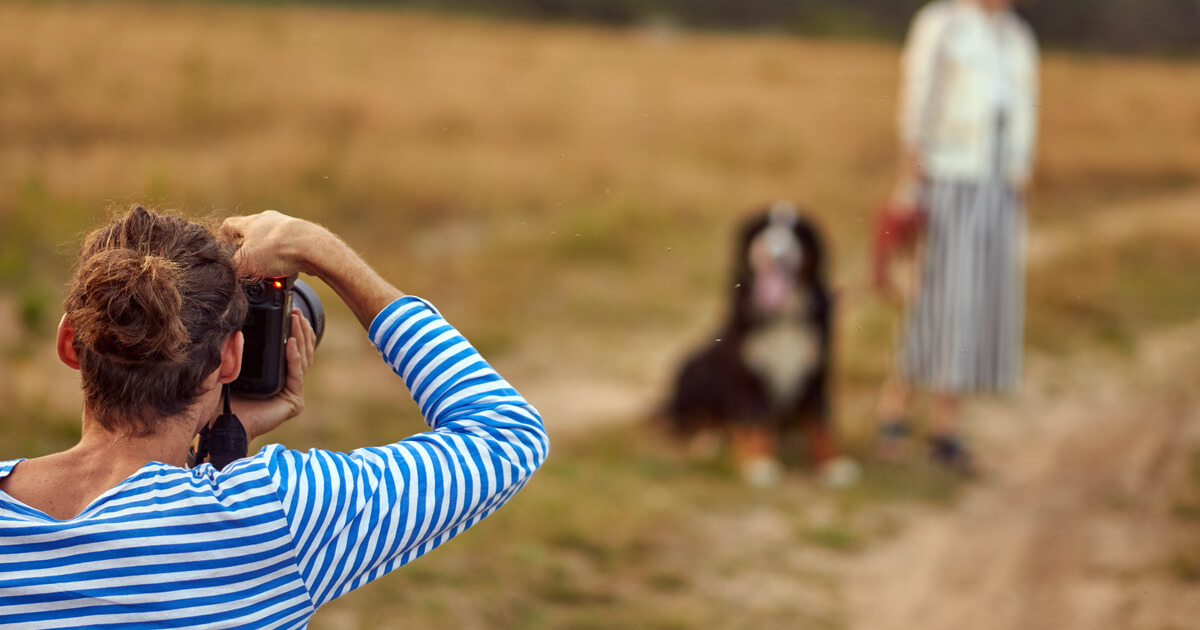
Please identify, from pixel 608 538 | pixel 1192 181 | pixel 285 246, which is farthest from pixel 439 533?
pixel 1192 181

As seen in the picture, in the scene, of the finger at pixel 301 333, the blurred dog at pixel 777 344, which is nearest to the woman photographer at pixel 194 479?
the finger at pixel 301 333

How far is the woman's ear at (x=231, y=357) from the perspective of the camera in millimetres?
1253

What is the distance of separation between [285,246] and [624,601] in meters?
2.56

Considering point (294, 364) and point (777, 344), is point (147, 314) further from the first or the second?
point (777, 344)

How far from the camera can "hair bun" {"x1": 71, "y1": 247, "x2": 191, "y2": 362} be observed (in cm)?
116

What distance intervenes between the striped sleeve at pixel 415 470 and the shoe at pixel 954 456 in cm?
396

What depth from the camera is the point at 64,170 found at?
6.56 meters

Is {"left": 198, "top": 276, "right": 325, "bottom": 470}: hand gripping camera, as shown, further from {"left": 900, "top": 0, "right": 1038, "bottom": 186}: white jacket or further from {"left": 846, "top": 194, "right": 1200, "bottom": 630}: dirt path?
{"left": 900, "top": 0, "right": 1038, "bottom": 186}: white jacket

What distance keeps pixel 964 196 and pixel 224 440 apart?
13.1ft

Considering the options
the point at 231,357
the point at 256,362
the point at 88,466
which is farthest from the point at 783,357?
the point at 88,466

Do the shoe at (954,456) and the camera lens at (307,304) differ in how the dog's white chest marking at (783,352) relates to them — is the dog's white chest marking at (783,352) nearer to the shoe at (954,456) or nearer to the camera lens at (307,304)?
the shoe at (954,456)

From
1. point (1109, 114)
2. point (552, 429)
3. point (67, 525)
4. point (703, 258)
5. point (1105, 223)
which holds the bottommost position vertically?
point (67, 525)

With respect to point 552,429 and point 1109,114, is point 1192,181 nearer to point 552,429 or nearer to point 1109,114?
point 1109,114

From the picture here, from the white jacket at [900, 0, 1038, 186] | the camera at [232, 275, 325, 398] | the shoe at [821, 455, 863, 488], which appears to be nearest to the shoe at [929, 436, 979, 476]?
the shoe at [821, 455, 863, 488]
